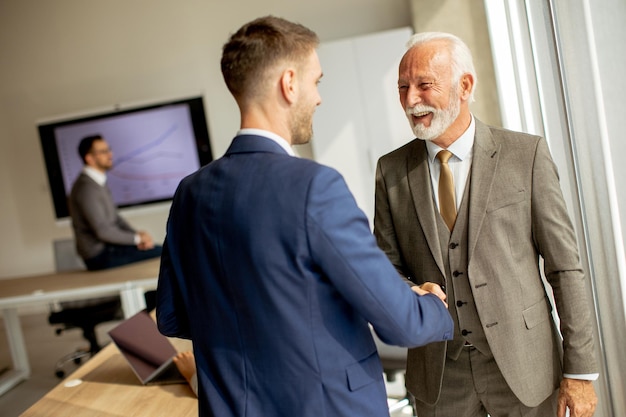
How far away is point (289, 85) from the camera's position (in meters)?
1.38

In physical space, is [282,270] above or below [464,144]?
below

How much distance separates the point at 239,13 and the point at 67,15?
197 centimetres

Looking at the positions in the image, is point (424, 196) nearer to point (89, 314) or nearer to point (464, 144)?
point (464, 144)

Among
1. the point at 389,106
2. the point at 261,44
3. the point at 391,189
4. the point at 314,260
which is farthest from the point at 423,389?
the point at 389,106

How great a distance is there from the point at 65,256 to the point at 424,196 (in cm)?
464

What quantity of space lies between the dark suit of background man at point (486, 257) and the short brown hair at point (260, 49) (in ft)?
1.53

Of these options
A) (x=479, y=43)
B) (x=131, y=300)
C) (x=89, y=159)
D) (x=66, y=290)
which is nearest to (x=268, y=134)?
(x=131, y=300)

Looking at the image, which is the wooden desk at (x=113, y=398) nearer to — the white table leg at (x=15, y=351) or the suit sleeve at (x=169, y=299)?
the suit sleeve at (x=169, y=299)

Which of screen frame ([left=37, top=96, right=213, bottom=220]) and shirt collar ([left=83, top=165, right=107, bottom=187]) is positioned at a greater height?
screen frame ([left=37, top=96, right=213, bottom=220])

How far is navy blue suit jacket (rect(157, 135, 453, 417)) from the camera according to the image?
130 cm

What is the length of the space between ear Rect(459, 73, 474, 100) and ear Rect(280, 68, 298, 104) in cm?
58

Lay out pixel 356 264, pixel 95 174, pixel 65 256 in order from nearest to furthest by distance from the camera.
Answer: pixel 356 264, pixel 95 174, pixel 65 256

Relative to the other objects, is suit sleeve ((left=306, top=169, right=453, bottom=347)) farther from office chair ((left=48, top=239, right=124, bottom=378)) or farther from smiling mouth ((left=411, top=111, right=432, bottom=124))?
office chair ((left=48, top=239, right=124, bottom=378))

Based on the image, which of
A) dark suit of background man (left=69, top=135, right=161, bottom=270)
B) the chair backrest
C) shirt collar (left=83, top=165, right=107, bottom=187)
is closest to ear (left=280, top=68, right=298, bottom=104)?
dark suit of background man (left=69, top=135, right=161, bottom=270)
